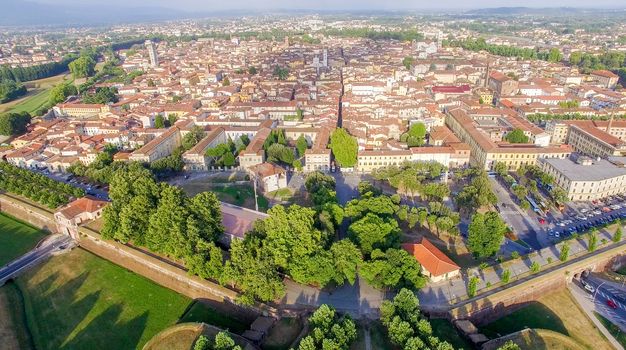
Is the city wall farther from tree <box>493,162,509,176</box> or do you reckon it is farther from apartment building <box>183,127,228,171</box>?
tree <box>493,162,509,176</box>

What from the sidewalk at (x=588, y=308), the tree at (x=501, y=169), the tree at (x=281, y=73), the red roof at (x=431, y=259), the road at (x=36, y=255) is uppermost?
the tree at (x=281, y=73)

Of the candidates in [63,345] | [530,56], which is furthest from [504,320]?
[530,56]

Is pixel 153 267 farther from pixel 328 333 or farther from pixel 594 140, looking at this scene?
pixel 594 140

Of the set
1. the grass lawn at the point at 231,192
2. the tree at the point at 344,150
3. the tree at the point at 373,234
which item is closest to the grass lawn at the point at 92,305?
the tree at the point at 373,234

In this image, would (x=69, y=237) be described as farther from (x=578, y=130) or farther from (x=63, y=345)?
(x=578, y=130)

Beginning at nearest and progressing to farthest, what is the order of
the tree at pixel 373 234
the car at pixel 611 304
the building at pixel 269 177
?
the car at pixel 611 304 < the tree at pixel 373 234 < the building at pixel 269 177

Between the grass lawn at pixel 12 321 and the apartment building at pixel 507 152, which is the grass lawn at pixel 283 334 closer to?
the grass lawn at pixel 12 321

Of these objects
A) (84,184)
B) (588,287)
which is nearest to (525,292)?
(588,287)
